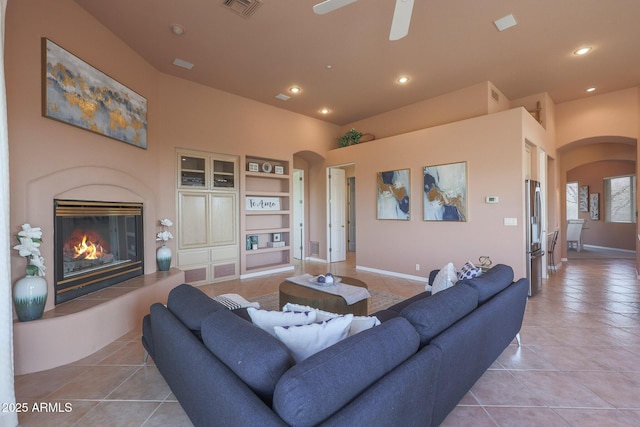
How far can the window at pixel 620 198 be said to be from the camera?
7766mm

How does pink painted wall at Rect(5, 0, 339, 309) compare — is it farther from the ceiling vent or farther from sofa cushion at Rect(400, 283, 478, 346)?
sofa cushion at Rect(400, 283, 478, 346)

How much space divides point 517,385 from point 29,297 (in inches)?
149

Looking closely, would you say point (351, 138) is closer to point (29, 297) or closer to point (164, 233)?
point (164, 233)

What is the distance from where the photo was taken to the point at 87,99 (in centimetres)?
295

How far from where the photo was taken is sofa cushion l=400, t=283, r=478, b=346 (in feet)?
4.81

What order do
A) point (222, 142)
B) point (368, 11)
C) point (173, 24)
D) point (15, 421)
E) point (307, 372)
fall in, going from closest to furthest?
1. point (307, 372)
2. point (15, 421)
3. point (368, 11)
4. point (173, 24)
5. point (222, 142)

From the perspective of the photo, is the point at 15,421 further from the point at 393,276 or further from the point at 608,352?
A: the point at 393,276

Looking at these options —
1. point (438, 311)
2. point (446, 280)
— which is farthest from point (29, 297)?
point (446, 280)

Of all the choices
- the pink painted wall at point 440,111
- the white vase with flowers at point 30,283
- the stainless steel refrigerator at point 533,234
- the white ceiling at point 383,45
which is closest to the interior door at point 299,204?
the pink painted wall at point 440,111

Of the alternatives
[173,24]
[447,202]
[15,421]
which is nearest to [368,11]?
[173,24]

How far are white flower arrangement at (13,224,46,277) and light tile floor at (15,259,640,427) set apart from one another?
0.81m

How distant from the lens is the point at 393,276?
17.7ft

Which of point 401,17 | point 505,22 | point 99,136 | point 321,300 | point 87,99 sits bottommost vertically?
point 321,300

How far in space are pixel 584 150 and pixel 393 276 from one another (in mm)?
5948
